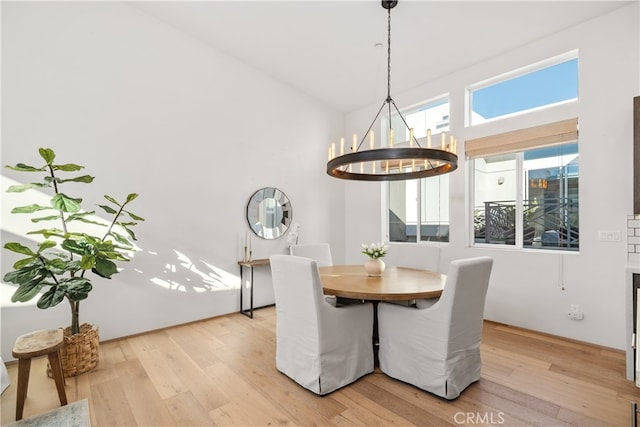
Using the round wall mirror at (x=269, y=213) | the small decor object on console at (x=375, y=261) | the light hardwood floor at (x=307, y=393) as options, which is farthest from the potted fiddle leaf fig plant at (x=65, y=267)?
the small decor object on console at (x=375, y=261)

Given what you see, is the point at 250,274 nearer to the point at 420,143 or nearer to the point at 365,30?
the point at 420,143

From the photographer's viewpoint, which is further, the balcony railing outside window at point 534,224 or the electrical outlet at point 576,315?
the balcony railing outside window at point 534,224

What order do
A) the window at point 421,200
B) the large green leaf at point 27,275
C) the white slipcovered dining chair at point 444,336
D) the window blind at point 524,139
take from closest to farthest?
the white slipcovered dining chair at point 444,336
the large green leaf at point 27,275
the window blind at point 524,139
the window at point 421,200

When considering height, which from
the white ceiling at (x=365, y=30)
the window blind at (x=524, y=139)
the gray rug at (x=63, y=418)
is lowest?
the gray rug at (x=63, y=418)

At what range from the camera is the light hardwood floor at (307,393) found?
1.89m

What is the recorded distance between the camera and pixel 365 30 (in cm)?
333

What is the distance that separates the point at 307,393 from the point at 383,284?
0.95 metres

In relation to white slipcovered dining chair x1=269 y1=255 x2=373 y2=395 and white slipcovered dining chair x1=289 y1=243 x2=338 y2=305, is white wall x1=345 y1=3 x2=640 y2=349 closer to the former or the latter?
white slipcovered dining chair x1=289 y1=243 x2=338 y2=305

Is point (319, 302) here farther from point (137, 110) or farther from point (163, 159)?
point (137, 110)

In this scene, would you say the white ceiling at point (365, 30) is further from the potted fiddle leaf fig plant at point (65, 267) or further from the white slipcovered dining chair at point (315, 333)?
the white slipcovered dining chair at point (315, 333)

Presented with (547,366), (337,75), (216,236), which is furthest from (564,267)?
(216,236)

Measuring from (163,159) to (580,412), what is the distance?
4125 millimetres

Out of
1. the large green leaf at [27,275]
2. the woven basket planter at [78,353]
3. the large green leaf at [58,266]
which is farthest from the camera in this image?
the woven basket planter at [78,353]

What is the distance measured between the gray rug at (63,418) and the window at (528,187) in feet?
13.5
